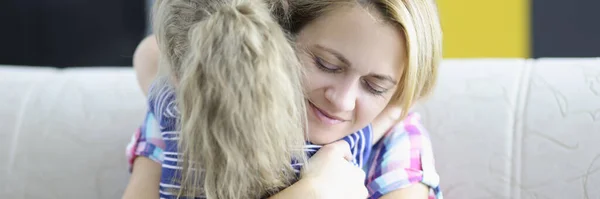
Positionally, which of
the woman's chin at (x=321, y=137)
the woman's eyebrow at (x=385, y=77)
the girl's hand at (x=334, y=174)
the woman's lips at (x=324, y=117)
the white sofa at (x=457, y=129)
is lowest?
the white sofa at (x=457, y=129)

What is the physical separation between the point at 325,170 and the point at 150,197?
0.27 meters

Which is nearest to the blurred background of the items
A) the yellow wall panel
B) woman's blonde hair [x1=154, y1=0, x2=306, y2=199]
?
the yellow wall panel

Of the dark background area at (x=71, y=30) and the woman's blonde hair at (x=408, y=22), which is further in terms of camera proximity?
the dark background area at (x=71, y=30)

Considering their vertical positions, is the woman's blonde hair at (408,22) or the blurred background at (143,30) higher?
the woman's blonde hair at (408,22)

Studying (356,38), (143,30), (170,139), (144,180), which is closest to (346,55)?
(356,38)

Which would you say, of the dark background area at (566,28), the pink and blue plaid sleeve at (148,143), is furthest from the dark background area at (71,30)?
the pink and blue plaid sleeve at (148,143)

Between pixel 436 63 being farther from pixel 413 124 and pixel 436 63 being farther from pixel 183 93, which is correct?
pixel 183 93

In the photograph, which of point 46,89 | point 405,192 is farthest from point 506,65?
point 46,89

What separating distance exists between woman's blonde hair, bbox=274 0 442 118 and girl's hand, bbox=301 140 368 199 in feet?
0.37

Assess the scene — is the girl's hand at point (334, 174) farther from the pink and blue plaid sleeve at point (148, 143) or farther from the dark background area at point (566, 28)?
the dark background area at point (566, 28)

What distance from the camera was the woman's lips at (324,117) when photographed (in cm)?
101

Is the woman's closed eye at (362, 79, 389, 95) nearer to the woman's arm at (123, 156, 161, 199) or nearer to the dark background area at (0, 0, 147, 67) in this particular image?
the woman's arm at (123, 156, 161, 199)

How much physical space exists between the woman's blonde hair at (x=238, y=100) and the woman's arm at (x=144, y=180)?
246mm

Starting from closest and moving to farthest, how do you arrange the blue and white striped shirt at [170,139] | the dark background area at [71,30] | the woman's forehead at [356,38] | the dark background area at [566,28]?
1. the woman's forehead at [356,38]
2. the blue and white striped shirt at [170,139]
3. the dark background area at [566,28]
4. the dark background area at [71,30]
